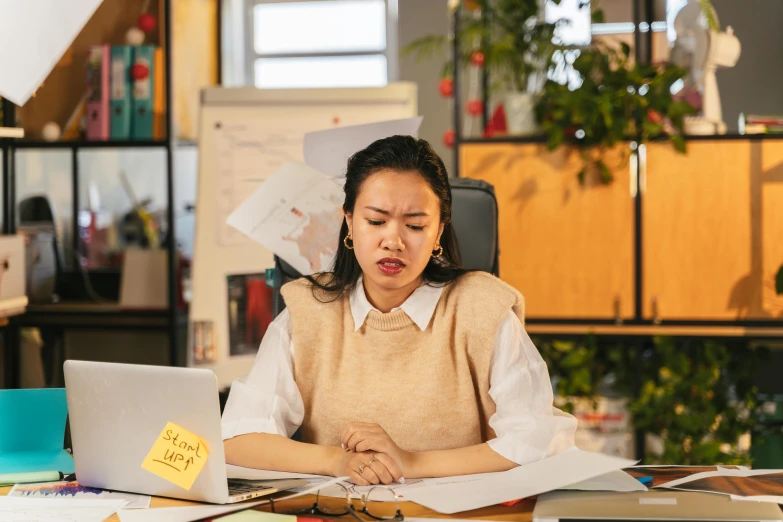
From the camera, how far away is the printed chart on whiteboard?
334 cm

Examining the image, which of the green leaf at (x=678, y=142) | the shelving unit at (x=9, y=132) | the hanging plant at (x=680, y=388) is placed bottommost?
the hanging plant at (x=680, y=388)

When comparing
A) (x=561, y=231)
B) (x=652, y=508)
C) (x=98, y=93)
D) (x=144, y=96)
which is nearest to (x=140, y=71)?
(x=144, y=96)

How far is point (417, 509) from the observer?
1160 mm

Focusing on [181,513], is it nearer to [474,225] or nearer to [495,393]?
[495,393]

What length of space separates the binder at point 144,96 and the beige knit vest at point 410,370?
2.04 m

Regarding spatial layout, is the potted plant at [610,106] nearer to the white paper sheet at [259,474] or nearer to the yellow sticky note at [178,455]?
the white paper sheet at [259,474]

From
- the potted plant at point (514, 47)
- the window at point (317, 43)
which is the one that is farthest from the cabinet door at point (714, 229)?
the window at point (317, 43)

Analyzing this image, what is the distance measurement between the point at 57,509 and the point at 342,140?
2.86ft

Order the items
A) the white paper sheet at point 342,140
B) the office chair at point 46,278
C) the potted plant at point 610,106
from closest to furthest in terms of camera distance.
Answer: the white paper sheet at point 342,140
the potted plant at point 610,106
the office chair at point 46,278

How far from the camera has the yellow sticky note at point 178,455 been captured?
1.14m

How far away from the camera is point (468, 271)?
1.65 meters

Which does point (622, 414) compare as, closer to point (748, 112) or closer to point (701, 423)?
point (701, 423)

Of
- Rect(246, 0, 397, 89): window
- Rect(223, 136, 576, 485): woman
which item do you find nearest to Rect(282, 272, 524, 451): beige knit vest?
Rect(223, 136, 576, 485): woman

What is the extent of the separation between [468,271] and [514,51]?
1.58 metres
